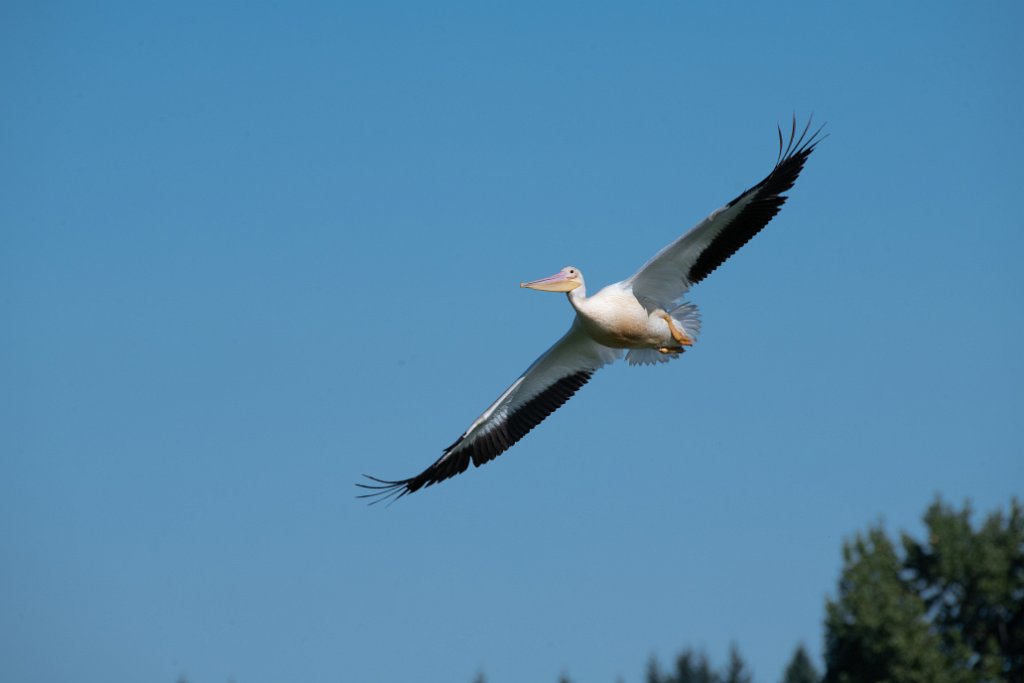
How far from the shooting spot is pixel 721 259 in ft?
42.2

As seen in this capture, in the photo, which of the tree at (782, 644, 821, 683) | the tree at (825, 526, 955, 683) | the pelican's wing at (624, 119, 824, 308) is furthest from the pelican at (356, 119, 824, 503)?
the tree at (782, 644, 821, 683)

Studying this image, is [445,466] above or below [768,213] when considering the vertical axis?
below

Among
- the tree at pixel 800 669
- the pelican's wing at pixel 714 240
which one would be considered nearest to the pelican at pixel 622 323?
the pelican's wing at pixel 714 240

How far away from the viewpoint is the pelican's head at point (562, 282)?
1313 cm

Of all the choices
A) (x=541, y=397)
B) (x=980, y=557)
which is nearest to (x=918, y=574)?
(x=980, y=557)

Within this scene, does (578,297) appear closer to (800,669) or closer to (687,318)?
(687,318)

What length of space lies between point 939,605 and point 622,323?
21165 mm

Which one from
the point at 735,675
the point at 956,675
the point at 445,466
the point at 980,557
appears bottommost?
the point at 445,466

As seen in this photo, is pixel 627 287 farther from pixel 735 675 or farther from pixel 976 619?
pixel 735 675

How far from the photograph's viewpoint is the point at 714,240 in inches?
501

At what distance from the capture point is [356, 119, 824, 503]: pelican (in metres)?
12.5

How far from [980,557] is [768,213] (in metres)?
20.8

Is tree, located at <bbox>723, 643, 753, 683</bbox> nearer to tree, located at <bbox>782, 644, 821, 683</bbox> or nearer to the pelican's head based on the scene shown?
tree, located at <bbox>782, 644, 821, 683</bbox>

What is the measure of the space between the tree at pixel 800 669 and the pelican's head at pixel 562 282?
142ft
